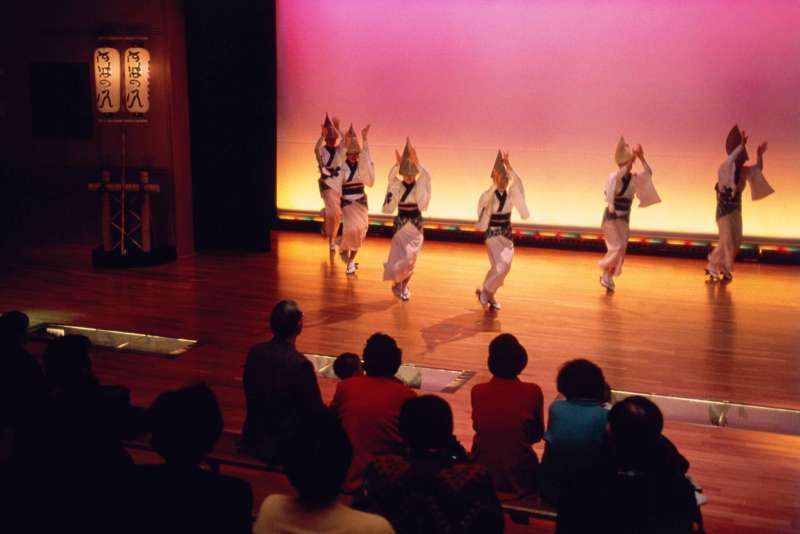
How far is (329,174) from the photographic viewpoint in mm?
9070

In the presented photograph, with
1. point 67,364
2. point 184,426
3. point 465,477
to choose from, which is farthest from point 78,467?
point 465,477

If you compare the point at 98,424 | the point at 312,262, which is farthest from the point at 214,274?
the point at 98,424

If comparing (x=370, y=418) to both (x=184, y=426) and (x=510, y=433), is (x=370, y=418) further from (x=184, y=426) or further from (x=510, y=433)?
(x=184, y=426)

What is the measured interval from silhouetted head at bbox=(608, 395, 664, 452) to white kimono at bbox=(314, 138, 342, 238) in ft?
21.7

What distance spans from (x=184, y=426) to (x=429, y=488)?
0.69m

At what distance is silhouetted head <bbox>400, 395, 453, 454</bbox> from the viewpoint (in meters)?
2.50

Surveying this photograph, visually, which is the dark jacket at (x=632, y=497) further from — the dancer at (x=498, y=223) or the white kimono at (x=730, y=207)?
the white kimono at (x=730, y=207)

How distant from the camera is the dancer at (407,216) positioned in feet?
24.2

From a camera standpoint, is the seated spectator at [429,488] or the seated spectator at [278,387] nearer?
the seated spectator at [429,488]

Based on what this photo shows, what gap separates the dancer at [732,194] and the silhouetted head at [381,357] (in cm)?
588

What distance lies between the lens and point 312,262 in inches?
356

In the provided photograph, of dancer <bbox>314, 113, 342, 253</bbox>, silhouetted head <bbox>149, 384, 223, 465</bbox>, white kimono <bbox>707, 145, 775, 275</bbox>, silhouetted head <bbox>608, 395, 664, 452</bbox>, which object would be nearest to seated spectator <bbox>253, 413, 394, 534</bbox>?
silhouetted head <bbox>149, 384, 223, 465</bbox>

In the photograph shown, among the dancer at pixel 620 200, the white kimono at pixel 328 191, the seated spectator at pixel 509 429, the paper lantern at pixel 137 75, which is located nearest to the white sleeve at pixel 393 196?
the white kimono at pixel 328 191

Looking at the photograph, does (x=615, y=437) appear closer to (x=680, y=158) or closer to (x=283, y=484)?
(x=283, y=484)
